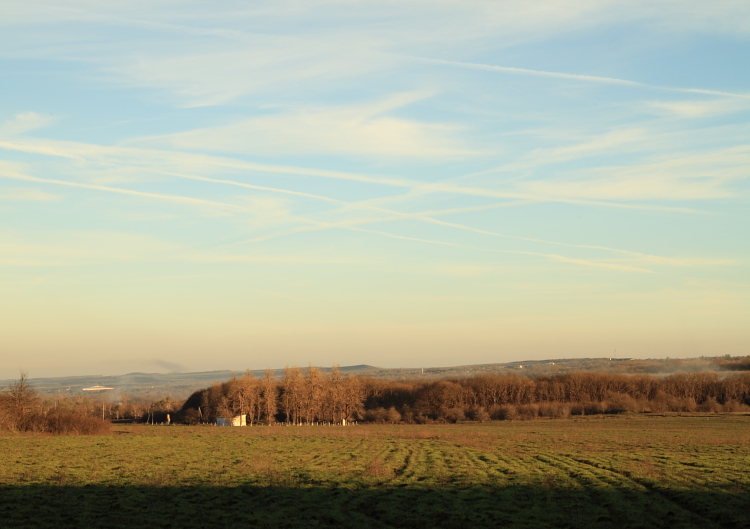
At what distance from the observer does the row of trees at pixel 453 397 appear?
130m

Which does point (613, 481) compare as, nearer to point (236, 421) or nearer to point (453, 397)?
point (236, 421)

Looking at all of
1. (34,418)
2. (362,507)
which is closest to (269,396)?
(34,418)

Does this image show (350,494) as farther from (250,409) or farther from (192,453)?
(250,409)

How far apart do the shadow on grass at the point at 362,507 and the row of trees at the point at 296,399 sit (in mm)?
109180

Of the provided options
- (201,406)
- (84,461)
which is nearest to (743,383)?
(201,406)

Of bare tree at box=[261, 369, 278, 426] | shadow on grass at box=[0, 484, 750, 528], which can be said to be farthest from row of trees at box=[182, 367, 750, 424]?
shadow on grass at box=[0, 484, 750, 528]

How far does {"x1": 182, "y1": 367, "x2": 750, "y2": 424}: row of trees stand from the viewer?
129625 mm

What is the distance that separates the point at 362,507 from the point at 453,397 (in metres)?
128

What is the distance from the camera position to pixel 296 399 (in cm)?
13675

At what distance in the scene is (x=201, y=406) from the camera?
15538 centimetres

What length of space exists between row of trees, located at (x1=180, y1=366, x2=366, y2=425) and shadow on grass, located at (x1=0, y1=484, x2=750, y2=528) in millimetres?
109180

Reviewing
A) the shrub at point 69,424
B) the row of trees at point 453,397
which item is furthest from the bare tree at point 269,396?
the shrub at point 69,424

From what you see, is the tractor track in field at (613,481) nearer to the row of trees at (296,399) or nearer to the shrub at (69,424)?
the shrub at (69,424)

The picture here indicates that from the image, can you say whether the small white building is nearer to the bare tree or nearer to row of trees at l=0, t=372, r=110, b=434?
the bare tree
